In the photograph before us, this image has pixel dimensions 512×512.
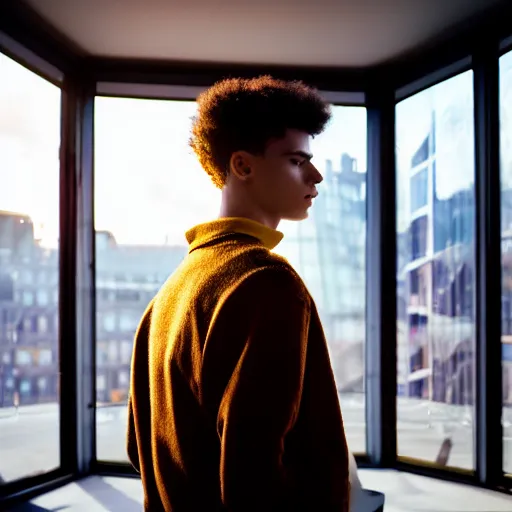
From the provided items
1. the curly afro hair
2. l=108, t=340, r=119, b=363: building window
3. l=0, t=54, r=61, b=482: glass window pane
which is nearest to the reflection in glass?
l=108, t=340, r=119, b=363: building window

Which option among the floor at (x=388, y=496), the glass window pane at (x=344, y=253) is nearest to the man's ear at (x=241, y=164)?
the floor at (x=388, y=496)

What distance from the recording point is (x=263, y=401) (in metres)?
0.52

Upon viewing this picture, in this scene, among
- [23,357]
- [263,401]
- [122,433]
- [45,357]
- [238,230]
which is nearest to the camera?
[263,401]

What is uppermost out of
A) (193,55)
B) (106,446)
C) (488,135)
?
(193,55)

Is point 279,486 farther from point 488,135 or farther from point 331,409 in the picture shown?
point 488,135

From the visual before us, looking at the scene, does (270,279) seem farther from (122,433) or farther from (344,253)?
(122,433)

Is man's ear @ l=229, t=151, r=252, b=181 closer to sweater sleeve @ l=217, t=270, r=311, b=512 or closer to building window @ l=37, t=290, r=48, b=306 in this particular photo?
sweater sleeve @ l=217, t=270, r=311, b=512

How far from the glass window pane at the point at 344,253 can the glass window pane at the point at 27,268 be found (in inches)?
48.4

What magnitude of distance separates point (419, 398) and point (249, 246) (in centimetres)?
226

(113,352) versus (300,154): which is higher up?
(300,154)

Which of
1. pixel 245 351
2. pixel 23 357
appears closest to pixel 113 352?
pixel 23 357

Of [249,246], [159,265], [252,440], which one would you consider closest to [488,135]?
[159,265]

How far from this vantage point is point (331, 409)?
571 millimetres

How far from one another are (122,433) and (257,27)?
6.77 ft
